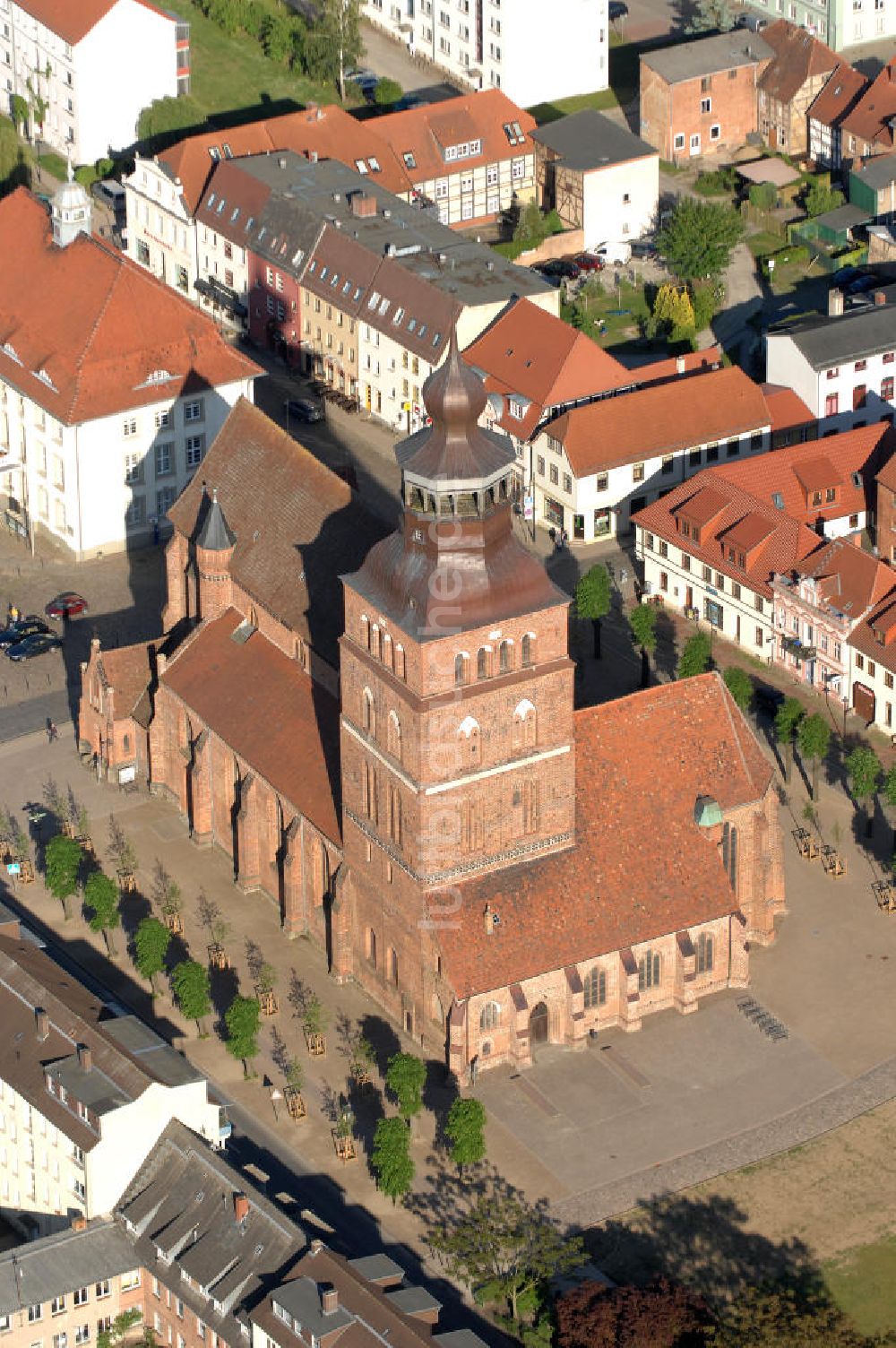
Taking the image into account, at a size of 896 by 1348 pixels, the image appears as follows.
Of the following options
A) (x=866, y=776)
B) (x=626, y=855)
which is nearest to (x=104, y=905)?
(x=626, y=855)

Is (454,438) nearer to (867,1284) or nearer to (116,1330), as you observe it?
(116,1330)

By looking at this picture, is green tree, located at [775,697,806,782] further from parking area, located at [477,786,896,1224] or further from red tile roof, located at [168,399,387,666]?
red tile roof, located at [168,399,387,666]

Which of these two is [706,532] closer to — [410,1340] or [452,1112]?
[452,1112]

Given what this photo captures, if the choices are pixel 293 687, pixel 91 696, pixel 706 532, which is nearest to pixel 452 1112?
pixel 293 687

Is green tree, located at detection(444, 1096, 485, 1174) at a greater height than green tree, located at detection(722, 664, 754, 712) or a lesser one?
lesser

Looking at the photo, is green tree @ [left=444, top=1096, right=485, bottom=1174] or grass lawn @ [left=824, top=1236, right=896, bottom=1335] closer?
grass lawn @ [left=824, top=1236, right=896, bottom=1335]

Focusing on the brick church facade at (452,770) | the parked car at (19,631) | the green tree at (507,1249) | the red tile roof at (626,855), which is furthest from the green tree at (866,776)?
the parked car at (19,631)

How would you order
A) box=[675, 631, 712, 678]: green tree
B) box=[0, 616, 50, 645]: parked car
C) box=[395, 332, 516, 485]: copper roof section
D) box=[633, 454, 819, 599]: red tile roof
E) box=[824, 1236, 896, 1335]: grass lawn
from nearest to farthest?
box=[395, 332, 516, 485]: copper roof section < box=[824, 1236, 896, 1335]: grass lawn < box=[675, 631, 712, 678]: green tree < box=[633, 454, 819, 599]: red tile roof < box=[0, 616, 50, 645]: parked car

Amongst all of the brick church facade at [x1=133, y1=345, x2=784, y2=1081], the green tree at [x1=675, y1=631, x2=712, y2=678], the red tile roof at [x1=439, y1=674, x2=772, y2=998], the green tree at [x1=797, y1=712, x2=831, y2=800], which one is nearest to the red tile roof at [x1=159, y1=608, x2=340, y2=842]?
the brick church facade at [x1=133, y1=345, x2=784, y2=1081]

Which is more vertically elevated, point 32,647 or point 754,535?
point 754,535
